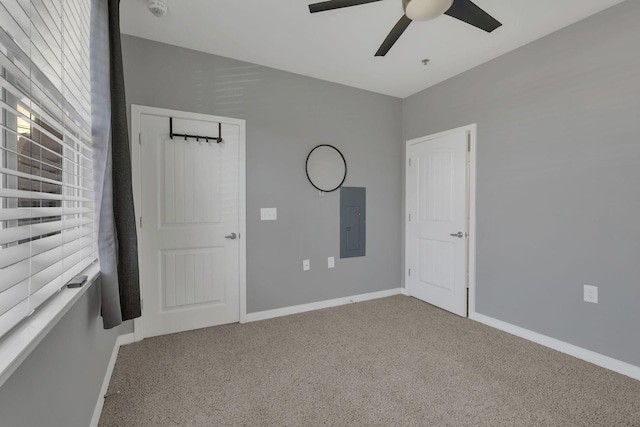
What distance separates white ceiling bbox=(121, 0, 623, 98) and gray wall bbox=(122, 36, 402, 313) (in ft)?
0.64

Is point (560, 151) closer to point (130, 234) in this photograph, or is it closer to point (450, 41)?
point (450, 41)

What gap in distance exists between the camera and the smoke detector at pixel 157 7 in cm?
209

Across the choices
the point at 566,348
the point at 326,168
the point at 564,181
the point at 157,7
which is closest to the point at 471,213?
the point at 564,181

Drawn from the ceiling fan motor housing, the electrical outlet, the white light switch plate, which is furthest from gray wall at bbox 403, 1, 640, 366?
the white light switch plate

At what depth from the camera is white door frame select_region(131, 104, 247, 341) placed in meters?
2.54

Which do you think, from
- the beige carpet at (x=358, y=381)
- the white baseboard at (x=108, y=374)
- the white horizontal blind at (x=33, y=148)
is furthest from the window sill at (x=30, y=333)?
the beige carpet at (x=358, y=381)

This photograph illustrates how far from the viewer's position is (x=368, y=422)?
64.6 inches

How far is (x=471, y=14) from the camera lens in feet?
5.50

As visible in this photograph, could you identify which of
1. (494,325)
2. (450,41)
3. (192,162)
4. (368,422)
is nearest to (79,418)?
(368,422)

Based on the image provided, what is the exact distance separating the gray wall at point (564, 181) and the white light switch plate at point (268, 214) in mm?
2119

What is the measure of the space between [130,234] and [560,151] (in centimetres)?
329

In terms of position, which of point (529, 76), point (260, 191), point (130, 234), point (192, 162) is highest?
point (529, 76)

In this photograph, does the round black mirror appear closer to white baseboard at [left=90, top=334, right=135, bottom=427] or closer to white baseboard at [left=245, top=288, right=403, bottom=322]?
white baseboard at [left=245, top=288, right=403, bottom=322]

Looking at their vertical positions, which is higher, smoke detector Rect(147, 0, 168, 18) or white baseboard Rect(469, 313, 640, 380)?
smoke detector Rect(147, 0, 168, 18)
